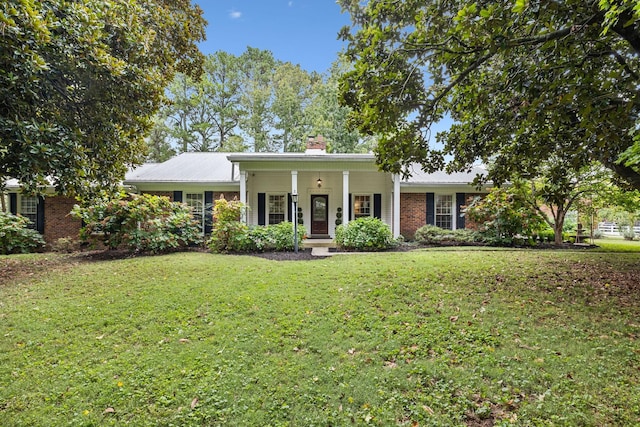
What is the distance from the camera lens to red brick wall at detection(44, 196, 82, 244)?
40.0 ft

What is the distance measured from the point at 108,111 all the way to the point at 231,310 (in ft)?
11.0

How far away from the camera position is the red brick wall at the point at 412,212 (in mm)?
13164

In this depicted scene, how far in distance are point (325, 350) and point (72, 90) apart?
177 inches

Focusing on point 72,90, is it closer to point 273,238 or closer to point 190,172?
point 273,238

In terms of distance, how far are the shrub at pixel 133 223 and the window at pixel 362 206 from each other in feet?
23.7

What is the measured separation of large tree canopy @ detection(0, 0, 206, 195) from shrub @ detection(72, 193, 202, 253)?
4.26 meters

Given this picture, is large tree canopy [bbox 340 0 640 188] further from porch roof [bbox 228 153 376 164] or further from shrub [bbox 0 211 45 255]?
shrub [bbox 0 211 45 255]

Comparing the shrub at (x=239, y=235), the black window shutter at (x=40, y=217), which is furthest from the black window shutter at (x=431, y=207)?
the black window shutter at (x=40, y=217)

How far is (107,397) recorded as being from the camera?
298 cm

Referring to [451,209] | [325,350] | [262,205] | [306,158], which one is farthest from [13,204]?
[451,209]

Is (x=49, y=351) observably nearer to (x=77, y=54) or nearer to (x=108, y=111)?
(x=108, y=111)

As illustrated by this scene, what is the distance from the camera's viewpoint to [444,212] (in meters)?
13.3

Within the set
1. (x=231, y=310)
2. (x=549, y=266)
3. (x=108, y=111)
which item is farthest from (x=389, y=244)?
(x=108, y=111)

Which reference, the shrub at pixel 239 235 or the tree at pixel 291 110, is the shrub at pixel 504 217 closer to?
the shrub at pixel 239 235
